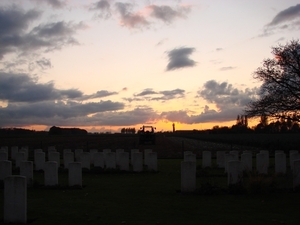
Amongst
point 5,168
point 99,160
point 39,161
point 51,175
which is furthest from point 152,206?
point 39,161

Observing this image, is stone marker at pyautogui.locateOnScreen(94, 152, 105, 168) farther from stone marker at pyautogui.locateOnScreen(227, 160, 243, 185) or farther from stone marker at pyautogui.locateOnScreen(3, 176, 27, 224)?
stone marker at pyautogui.locateOnScreen(3, 176, 27, 224)

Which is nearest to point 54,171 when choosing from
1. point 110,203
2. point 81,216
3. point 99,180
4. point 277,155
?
point 99,180

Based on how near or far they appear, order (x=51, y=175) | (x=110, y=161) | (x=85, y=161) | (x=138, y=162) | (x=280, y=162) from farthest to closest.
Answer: (x=85, y=161), (x=110, y=161), (x=138, y=162), (x=280, y=162), (x=51, y=175)

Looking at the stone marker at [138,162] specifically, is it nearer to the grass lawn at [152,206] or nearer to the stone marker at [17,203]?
the grass lawn at [152,206]

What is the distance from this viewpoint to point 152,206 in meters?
10.1

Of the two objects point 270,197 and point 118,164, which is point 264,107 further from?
point 270,197

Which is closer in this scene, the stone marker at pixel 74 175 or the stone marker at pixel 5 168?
the stone marker at pixel 74 175

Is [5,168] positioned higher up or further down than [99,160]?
higher up

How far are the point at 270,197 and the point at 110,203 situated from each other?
446 centimetres

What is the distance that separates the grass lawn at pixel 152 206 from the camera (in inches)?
339

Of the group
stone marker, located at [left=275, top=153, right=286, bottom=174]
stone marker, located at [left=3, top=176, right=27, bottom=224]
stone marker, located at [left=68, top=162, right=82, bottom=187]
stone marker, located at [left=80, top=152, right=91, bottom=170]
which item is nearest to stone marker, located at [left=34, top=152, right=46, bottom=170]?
stone marker, located at [left=80, top=152, right=91, bottom=170]

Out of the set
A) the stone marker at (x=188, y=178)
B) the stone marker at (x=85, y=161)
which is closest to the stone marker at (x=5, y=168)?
the stone marker at (x=85, y=161)

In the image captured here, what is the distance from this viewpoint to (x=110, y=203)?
10594 millimetres

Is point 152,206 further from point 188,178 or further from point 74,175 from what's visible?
point 74,175
